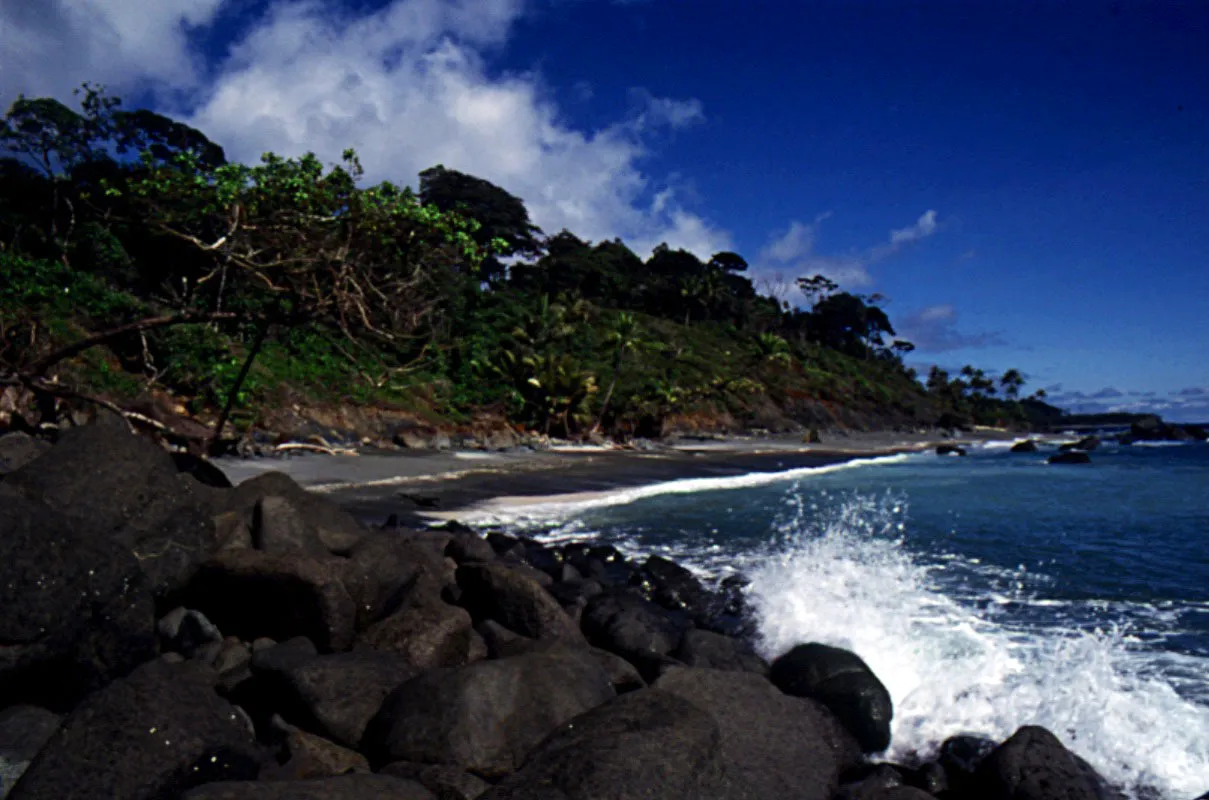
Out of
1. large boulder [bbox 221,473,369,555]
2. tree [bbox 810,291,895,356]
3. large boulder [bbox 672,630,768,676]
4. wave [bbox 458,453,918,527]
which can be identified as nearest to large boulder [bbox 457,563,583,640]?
large boulder [bbox 672,630,768,676]

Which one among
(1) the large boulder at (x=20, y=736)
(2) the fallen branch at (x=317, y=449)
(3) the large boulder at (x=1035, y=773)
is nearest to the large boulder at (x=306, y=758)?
(1) the large boulder at (x=20, y=736)

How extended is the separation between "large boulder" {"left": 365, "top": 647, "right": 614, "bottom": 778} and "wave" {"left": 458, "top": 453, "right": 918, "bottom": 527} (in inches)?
368

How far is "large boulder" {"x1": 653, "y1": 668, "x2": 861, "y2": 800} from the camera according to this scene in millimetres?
3918

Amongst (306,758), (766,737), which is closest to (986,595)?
(766,737)

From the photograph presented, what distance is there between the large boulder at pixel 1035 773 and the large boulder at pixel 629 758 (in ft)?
6.73

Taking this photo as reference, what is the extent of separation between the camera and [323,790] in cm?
289

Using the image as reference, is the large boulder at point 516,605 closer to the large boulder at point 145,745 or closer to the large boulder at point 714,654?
the large boulder at point 714,654

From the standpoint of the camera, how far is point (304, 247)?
8.45 metres

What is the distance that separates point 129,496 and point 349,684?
10.0ft

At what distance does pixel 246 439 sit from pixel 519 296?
139ft

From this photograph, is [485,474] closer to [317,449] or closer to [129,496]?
[317,449]

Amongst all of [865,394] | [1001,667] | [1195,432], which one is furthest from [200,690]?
[1195,432]

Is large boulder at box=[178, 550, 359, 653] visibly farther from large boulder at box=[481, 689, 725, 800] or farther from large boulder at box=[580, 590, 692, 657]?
large boulder at box=[481, 689, 725, 800]

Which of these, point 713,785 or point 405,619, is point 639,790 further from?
point 405,619
